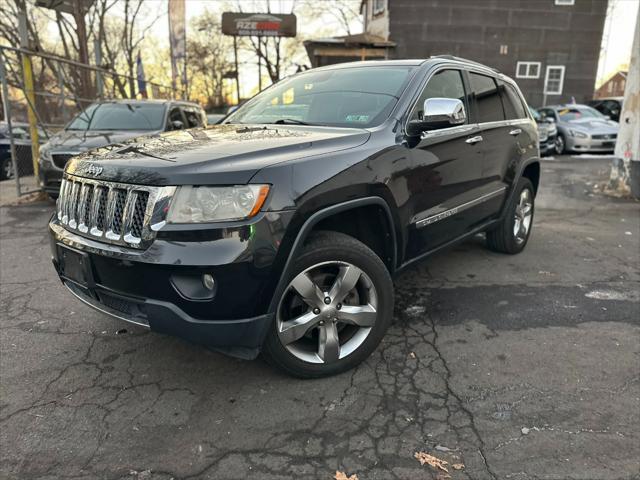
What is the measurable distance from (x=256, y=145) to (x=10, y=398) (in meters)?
1.92

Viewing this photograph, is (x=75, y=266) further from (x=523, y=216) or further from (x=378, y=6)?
(x=378, y=6)

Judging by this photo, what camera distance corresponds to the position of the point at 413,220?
3.12 metres

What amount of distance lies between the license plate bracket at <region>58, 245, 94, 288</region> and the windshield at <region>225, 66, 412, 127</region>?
64.3 inches

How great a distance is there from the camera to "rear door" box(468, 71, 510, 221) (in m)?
4.00

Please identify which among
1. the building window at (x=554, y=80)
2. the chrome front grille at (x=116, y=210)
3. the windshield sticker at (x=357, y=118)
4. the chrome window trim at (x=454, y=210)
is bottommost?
the chrome window trim at (x=454, y=210)

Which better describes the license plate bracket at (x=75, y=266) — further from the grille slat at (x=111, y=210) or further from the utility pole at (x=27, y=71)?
the utility pole at (x=27, y=71)

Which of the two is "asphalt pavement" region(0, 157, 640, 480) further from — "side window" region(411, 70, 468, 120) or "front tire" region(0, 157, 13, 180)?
"front tire" region(0, 157, 13, 180)

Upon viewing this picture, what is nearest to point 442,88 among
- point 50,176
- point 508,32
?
point 50,176

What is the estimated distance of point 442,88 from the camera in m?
3.59

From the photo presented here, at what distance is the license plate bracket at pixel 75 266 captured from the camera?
2434 millimetres

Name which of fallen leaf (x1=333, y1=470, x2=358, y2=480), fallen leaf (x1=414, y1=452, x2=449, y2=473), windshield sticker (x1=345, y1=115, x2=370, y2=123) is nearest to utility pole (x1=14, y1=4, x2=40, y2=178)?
windshield sticker (x1=345, y1=115, x2=370, y2=123)

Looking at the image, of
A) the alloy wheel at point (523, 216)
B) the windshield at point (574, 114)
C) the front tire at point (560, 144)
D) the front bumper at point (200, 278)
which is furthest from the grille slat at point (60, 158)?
the windshield at point (574, 114)

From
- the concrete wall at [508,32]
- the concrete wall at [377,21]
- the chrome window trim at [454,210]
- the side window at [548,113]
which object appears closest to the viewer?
the chrome window trim at [454,210]

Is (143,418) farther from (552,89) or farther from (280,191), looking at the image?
(552,89)
